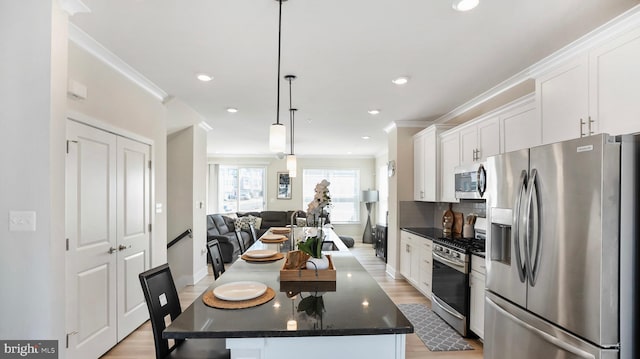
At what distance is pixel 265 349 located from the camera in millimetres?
1316

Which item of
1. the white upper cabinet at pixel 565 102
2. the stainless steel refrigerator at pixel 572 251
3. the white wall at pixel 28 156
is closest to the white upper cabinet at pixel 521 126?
the white upper cabinet at pixel 565 102

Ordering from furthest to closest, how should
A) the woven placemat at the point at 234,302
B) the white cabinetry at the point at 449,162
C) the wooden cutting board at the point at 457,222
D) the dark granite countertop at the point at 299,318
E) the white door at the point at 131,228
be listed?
the wooden cutting board at the point at 457,222, the white cabinetry at the point at 449,162, the white door at the point at 131,228, the woven placemat at the point at 234,302, the dark granite countertop at the point at 299,318

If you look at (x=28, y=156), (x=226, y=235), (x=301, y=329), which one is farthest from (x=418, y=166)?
(x=28, y=156)

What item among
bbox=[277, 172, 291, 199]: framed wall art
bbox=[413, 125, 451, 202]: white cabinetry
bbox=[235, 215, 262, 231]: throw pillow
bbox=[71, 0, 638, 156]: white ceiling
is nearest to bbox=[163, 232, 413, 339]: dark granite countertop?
bbox=[71, 0, 638, 156]: white ceiling

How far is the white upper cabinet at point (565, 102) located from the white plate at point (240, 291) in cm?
230

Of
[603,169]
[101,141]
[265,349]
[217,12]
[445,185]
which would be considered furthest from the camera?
[445,185]

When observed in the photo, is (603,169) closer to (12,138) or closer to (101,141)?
(12,138)

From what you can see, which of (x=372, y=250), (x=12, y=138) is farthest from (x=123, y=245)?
(x=372, y=250)

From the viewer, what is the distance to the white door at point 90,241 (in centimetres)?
240

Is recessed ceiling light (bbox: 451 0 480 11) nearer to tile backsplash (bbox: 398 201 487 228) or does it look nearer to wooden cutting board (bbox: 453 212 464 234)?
wooden cutting board (bbox: 453 212 464 234)

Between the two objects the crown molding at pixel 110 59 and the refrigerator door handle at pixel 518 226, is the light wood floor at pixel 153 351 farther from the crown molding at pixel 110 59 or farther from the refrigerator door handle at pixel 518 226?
the crown molding at pixel 110 59

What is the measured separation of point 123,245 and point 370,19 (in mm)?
2879

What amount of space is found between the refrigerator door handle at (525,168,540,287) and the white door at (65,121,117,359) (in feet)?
10.2

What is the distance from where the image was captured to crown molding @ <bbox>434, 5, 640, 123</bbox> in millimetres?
1890
